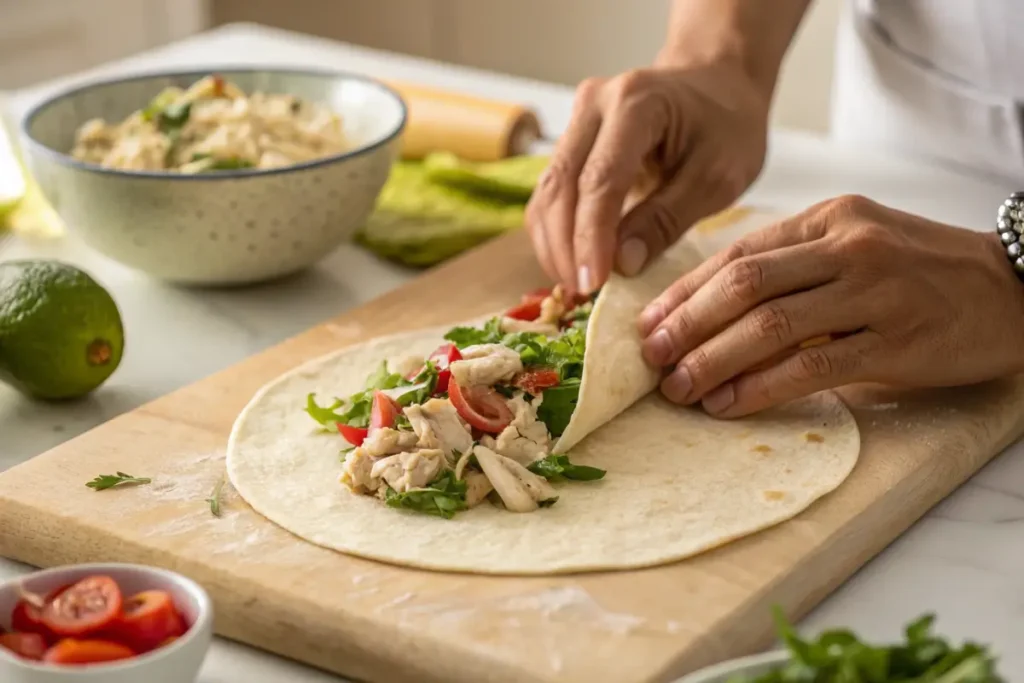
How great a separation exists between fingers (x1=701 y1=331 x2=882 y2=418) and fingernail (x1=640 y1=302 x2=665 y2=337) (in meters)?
0.21

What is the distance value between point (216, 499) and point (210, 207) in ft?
2.62

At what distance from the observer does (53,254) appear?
312 centimetres

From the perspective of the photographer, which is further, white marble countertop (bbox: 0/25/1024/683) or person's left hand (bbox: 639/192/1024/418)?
person's left hand (bbox: 639/192/1024/418)

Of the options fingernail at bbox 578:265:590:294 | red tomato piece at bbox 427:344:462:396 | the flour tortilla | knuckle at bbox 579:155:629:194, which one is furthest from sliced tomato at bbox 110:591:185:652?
knuckle at bbox 579:155:629:194

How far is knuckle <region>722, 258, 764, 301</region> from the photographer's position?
229 cm

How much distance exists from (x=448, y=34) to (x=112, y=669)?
627cm

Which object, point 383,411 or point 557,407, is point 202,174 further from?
point 557,407

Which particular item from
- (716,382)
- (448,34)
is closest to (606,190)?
(716,382)

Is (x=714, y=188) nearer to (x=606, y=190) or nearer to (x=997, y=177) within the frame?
(x=606, y=190)

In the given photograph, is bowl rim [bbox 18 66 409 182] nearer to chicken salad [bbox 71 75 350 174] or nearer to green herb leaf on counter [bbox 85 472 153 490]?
chicken salad [bbox 71 75 350 174]

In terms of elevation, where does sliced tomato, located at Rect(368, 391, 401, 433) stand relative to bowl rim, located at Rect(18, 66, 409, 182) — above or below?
below

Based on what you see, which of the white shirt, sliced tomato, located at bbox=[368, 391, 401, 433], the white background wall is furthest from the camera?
the white background wall

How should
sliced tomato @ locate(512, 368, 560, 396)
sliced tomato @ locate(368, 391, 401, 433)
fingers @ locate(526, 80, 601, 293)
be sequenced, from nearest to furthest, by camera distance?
sliced tomato @ locate(368, 391, 401, 433) → sliced tomato @ locate(512, 368, 560, 396) → fingers @ locate(526, 80, 601, 293)

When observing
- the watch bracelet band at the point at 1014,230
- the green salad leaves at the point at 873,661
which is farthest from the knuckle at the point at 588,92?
the green salad leaves at the point at 873,661
